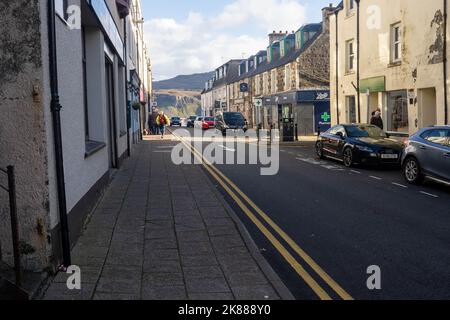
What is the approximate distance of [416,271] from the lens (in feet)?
19.3

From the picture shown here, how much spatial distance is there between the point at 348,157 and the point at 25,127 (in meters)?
12.9

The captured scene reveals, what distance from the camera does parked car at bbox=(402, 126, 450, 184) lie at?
11.5 metres

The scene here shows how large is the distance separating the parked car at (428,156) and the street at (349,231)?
356 millimetres

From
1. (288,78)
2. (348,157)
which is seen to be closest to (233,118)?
(288,78)

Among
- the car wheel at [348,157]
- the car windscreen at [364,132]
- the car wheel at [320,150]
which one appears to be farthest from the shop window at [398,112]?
the car wheel at [348,157]

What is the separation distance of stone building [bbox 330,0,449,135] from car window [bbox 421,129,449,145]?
6.89 meters

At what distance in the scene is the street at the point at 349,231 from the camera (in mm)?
5520

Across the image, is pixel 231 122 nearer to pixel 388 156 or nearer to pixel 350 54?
pixel 350 54

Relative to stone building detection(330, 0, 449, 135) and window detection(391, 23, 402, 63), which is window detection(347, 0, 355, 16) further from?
window detection(391, 23, 402, 63)

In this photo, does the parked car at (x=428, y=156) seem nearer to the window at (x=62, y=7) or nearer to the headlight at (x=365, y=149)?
the headlight at (x=365, y=149)

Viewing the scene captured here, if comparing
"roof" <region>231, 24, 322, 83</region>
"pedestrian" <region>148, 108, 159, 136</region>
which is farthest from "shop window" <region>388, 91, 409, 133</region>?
"pedestrian" <region>148, 108, 159, 136</region>
